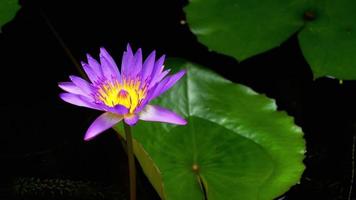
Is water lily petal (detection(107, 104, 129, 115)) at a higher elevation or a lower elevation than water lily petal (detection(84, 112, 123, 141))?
higher

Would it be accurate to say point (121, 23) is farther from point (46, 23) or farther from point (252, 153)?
point (252, 153)

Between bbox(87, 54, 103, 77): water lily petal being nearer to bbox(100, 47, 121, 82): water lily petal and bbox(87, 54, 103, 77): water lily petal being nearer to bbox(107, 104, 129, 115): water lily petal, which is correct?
bbox(100, 47, 121, 82): water lily petal

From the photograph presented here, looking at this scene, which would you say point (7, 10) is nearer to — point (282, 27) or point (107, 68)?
point (107, 68)

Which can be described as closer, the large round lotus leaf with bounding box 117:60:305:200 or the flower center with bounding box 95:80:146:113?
the flower center with bounding box 95:80:146:113

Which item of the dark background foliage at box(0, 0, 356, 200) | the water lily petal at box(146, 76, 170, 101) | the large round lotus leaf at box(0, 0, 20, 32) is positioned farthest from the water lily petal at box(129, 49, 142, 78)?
the large round lotus leaf at box(0, 0, 20, 32)

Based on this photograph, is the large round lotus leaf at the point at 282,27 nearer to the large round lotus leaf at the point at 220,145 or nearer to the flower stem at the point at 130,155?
the large round lotus leaf at the point at 220,145

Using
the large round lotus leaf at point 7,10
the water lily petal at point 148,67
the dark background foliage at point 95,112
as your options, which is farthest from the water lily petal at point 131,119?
the large round lotus leaf at point 7,10

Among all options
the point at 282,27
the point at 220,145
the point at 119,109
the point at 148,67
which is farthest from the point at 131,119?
the point at 282,27
